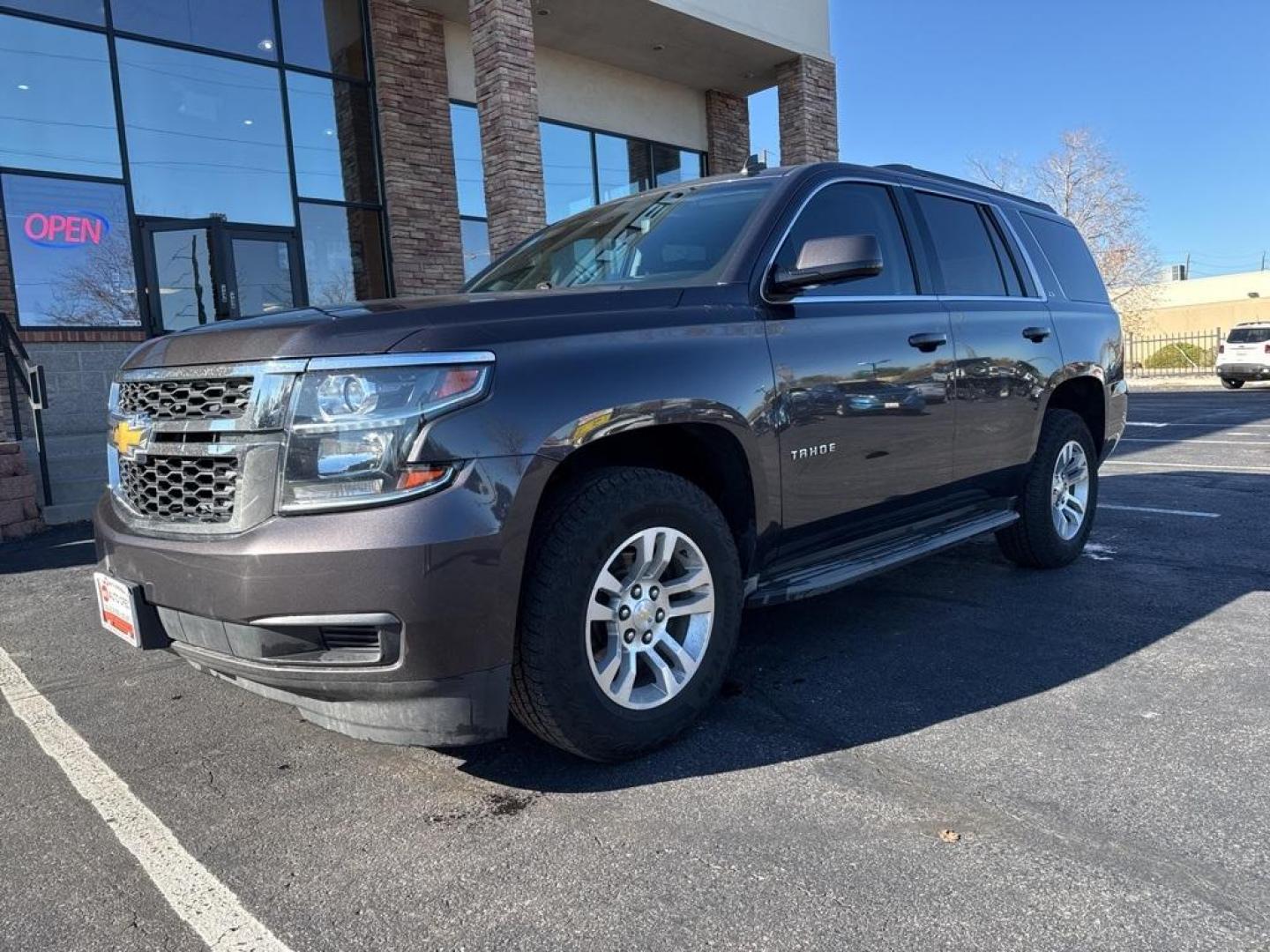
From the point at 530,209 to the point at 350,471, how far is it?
877 centimetres

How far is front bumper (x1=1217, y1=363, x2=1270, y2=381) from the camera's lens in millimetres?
22177

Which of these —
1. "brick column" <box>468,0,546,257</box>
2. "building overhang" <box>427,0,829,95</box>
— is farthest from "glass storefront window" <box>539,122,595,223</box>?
"brick column" <box>468,0,546,257</box>

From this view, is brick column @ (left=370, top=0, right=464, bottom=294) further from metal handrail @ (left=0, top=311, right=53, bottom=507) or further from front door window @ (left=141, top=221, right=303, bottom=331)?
metal handrail @ (left=0, top=311, right=53, bottom=507)

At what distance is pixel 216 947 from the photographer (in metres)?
1.97

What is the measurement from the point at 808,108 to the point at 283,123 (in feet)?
25.9

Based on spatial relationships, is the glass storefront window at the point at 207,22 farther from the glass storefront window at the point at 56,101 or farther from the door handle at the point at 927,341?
the door handle at the point at 927,341

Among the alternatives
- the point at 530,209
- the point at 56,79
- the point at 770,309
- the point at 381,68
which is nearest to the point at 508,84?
the point at 530,209

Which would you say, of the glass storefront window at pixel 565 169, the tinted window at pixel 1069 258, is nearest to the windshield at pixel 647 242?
the tinted window at pixel 1069 258

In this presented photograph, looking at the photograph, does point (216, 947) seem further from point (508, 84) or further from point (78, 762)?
point (508, 84)

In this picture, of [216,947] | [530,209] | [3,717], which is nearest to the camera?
[216,947]

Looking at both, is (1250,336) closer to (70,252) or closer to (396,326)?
(70,252)

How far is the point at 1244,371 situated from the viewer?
2238 centimetres

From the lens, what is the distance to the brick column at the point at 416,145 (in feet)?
38.2

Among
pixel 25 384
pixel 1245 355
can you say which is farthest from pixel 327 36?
pixel 1245 355
